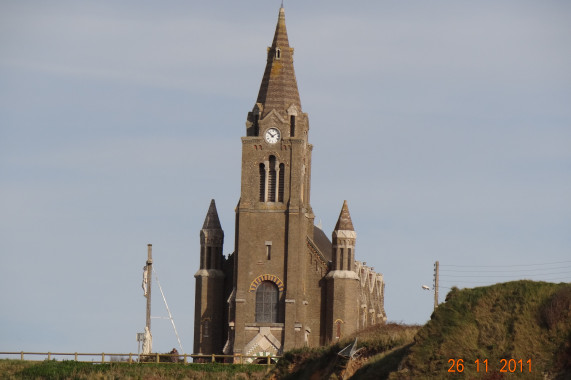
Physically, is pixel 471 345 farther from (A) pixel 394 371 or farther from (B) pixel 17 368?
(B) pixel 17 368

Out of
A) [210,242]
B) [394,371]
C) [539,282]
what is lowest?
[394,371]

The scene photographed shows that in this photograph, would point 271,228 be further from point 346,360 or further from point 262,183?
point 346,360

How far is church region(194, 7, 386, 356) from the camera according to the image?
309 feet

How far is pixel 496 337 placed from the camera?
47.1 m

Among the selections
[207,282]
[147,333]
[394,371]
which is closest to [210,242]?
[207,282]

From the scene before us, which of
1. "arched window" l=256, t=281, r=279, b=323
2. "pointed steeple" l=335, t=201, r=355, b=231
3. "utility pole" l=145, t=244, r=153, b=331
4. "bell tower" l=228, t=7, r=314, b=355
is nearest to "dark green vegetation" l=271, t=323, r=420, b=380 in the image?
"utility pole" l=145, t=244, r=153, b=331

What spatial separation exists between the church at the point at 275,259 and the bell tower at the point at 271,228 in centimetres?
6

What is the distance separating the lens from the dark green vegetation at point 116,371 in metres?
76.5

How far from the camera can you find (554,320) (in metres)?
46.5

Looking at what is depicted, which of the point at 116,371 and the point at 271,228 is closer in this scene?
the point at 116,371

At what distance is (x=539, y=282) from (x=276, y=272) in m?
47.4

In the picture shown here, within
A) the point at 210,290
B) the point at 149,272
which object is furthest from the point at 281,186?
the point at 149,272

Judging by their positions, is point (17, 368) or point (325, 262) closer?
point (17, 368)
